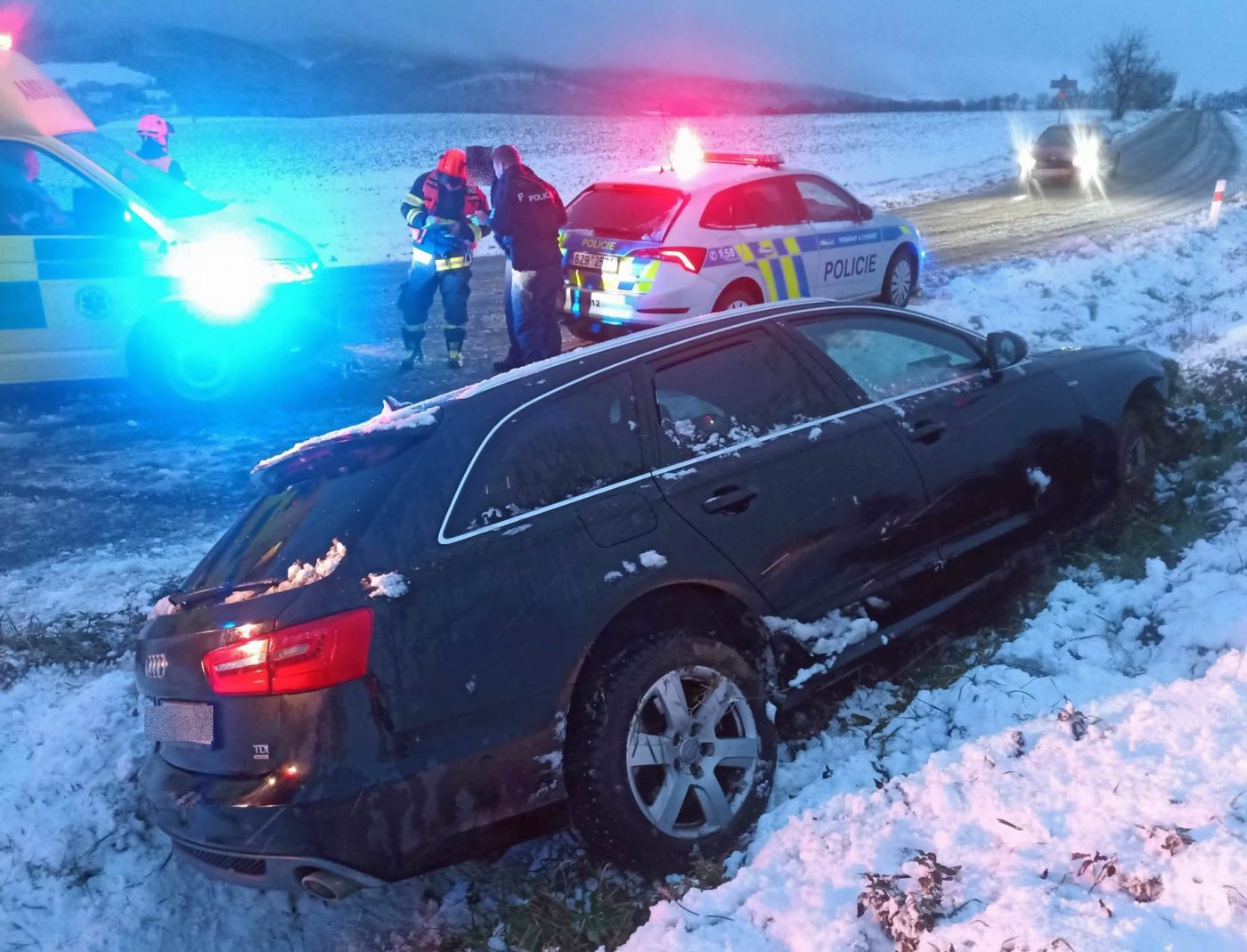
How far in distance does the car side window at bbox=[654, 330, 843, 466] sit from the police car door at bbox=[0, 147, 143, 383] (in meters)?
5.26

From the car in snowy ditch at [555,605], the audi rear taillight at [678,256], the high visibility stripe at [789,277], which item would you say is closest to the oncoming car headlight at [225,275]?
the audi rear taillight at [678,256]

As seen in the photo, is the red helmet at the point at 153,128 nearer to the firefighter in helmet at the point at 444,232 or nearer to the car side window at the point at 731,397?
the firefighter in helmet at the point at 444,232

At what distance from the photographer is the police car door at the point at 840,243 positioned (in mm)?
9289

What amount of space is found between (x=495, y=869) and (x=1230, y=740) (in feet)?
6.83

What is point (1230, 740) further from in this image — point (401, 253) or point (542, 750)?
point (401, 253)

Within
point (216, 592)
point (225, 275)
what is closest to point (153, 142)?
point (225, 275)

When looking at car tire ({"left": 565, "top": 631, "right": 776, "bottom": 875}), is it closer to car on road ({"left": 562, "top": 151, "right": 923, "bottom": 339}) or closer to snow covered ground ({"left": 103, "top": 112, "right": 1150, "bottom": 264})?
car on road ({"left": 562, "top": 151, "right": 923, "bottom": 339})

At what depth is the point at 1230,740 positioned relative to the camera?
2.63 metres

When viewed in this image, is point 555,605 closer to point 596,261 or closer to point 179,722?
point 179,722

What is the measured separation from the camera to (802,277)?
9.01 m

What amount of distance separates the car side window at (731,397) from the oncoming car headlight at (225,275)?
16.3 ft

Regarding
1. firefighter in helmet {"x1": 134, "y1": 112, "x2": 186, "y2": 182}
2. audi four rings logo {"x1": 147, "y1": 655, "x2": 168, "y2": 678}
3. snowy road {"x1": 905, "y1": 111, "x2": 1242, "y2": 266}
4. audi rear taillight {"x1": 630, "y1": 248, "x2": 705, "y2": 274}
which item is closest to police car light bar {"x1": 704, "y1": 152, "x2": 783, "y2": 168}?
audi rear taillight {"x1": 630, "y1": 248, "x2": 705, "y2": 274}

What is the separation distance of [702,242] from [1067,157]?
69.8 ft

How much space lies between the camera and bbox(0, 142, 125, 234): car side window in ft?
23.2
